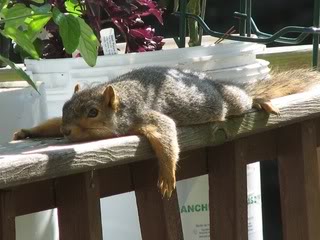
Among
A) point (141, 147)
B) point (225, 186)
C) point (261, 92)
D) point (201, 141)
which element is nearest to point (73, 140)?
point (141, 147)

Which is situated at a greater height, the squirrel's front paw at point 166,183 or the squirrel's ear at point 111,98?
the squirrel's ear at point 111,98

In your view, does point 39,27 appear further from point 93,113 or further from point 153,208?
point 153,208

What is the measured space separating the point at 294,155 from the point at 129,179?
0.55 metres

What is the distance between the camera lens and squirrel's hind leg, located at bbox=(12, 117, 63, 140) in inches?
71.6

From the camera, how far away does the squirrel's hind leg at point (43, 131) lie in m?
1.82

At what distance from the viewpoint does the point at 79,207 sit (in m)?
1.64

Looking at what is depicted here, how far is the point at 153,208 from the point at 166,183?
186 millimetres

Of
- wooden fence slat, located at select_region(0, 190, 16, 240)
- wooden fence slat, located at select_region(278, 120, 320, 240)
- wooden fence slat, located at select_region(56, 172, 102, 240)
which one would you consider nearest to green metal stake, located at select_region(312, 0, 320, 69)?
wooden fence slat, located at select_region(278, 120, 320, 240)

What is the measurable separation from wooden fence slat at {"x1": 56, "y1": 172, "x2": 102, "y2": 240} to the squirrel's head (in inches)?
6.7

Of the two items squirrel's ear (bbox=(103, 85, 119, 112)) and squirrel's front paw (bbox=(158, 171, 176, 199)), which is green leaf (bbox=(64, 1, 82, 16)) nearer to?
squirrel's ear (bbox=(103, 85, 119, 112))

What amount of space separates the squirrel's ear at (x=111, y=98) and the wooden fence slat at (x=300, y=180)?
0.49m

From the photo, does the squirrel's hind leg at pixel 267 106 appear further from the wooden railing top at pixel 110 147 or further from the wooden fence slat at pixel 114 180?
the wooden fence slat at pixel 114 180

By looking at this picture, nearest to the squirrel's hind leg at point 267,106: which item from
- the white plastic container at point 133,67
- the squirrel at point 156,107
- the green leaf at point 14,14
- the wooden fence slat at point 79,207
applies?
the squirrel at point 156,107

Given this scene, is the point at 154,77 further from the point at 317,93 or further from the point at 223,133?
the point at 317,93
